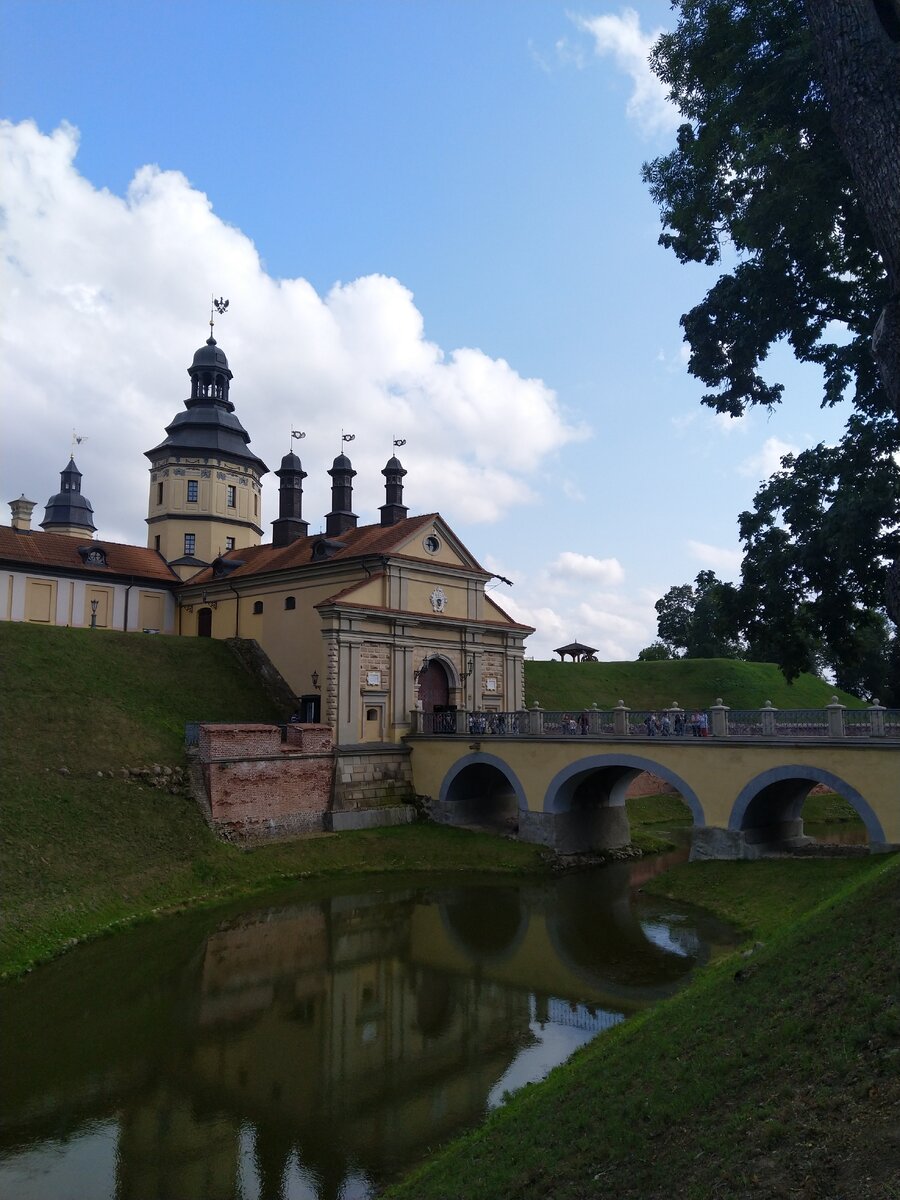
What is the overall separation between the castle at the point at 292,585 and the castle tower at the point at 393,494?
2.5 inches

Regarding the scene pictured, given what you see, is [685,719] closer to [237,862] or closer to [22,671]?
[237,862]

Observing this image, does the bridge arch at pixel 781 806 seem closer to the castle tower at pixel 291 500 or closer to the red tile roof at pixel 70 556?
the castle tower at pixel 291 500

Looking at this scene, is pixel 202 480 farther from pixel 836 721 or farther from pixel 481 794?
pixel 836 721

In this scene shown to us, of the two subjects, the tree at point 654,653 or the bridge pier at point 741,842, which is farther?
the tree at point 654,653

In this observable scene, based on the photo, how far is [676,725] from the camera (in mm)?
25719

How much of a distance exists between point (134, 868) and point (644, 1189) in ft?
58.0

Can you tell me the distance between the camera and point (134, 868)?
21.4 meters

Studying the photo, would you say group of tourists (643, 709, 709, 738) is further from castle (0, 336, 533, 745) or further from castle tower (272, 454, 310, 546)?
castle tower (272, 454, 310, 546)

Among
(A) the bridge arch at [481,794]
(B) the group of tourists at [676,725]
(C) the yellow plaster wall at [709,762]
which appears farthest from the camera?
(A) the bridge arch at [481,794]

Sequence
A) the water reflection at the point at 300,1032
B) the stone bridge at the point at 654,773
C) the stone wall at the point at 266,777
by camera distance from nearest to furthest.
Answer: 1. the water reflection at the point at 300,1032
2. the stone bridge at the point at 654,773
3. the stone wall at the point at 266,777

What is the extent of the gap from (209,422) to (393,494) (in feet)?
41.3

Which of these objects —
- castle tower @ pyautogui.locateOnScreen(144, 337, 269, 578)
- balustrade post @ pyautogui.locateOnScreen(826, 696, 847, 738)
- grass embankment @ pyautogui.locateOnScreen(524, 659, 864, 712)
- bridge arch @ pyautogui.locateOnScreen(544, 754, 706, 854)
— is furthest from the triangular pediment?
balustrade post @ pyautogui.locateOnScreen(826, 696, 847, 738)

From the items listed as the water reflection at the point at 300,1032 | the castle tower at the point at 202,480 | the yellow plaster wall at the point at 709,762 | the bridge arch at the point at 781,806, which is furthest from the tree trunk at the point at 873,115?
the castle tower at the point at 202,480

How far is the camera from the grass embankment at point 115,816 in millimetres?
19266
